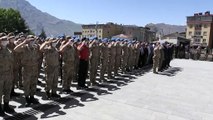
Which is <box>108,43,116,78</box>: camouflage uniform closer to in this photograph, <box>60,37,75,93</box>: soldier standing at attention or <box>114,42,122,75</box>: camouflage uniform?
<box>114,42,122,75</box>: camouflage uniform

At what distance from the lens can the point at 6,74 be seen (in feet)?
23.6

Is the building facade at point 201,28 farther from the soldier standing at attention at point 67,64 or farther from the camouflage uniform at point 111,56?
the soldier standing at attention at point 67,64

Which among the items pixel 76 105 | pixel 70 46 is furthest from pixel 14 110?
pixel 70 46

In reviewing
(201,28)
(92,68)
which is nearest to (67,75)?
(92,68)

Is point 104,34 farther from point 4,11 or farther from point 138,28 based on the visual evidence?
point 4,11

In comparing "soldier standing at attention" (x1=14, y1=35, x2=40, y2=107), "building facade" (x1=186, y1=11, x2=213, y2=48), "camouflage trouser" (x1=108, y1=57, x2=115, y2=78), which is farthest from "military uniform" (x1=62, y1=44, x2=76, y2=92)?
"building facade" (x1=186, y1=11, x2=213, y2=48)

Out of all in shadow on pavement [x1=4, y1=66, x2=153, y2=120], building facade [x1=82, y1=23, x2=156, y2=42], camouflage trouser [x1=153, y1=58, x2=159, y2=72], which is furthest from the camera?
building facade [x1=82, y1=23, x2=156, y2=42]

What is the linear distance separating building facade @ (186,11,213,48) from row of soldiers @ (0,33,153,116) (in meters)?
76.9

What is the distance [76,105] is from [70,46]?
2438 mm

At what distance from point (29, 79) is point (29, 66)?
357 millimetres

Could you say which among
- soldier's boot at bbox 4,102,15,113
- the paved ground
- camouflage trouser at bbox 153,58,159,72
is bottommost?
the paved ground

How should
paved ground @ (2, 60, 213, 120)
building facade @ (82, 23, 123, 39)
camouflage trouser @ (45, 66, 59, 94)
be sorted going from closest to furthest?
paved ground @ (2, 60, 213, 120), camouflage trouser @ (45, 66, 59, 94), building facade @ (82, 23, 123, 39)

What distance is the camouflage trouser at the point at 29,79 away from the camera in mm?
7871

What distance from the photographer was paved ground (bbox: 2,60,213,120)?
24.9ft
